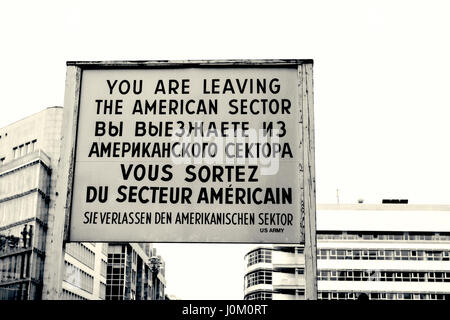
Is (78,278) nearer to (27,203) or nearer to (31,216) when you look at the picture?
(31,216)

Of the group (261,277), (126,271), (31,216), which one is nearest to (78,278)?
(31,216)

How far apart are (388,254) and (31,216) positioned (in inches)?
2413

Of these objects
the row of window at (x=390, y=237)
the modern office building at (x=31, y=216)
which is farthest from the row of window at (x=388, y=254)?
the modern office building at (x=31, y=216)

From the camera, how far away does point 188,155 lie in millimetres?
6867

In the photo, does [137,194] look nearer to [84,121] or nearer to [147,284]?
[84,121]

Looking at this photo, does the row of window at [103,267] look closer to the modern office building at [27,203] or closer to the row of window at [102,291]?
the row of window at [102,291]

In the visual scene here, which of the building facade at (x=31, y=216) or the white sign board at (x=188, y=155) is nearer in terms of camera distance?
the white sign board at (x=188, y=155)

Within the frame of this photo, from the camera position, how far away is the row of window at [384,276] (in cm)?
10119

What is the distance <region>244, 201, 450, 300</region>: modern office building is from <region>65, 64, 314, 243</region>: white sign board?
95.7 m

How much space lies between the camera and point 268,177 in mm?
Result: 6727

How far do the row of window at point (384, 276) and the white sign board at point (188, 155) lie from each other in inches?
3840

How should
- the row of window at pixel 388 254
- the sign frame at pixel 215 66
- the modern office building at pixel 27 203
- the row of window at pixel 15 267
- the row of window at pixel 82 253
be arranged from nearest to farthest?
the sign frame at pixel 215 66 < the row of window at pixel 15 267 < the modern office building at pixel 27 203 < the row of window at pixel 82 253 < the row of window at pixel 388 254

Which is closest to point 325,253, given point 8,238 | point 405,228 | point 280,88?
point 405,228
